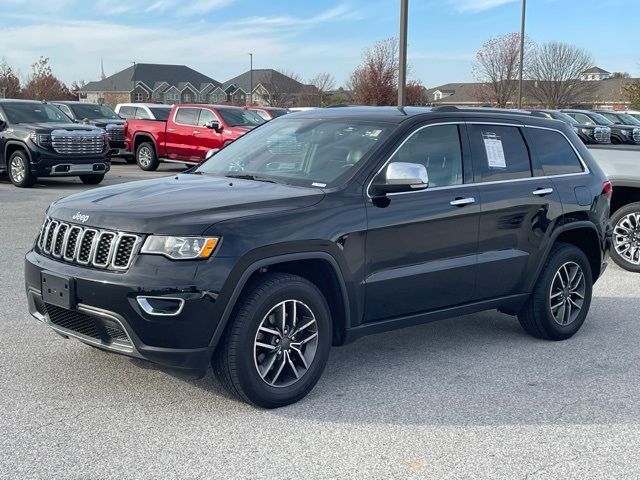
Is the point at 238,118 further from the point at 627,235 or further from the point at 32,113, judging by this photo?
the point at 627,235

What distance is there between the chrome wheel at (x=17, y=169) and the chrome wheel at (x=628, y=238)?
1175 cm

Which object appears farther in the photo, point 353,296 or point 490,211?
point 490,211

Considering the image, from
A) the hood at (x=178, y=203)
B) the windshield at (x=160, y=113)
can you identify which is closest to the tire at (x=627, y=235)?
the hood at (x=178, y=203)

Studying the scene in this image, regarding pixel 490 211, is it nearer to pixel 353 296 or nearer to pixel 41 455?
pixel 353 296

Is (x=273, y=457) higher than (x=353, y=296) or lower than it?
lower

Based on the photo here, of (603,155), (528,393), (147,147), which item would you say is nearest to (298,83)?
(147,147)

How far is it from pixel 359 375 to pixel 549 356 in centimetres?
154

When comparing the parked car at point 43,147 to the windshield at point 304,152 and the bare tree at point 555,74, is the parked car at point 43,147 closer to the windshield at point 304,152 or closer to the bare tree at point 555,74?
the windshield at point 304,152

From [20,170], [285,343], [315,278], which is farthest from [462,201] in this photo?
[20,170]

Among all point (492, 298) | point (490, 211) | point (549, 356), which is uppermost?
point (490, 211)

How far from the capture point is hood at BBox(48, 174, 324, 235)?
4.27 metres

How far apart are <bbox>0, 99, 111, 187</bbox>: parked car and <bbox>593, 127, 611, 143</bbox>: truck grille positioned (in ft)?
40.6

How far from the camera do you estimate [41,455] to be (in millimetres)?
3867

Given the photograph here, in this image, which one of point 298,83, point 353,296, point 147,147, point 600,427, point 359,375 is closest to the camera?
point 600,427
